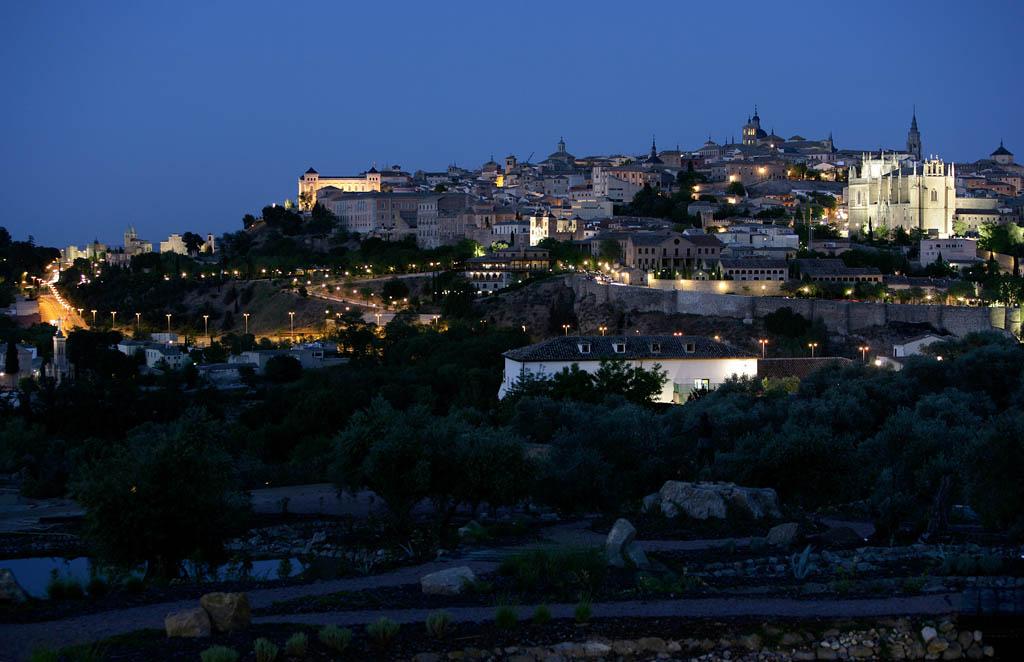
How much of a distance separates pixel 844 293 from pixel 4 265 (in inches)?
Answer: 2663

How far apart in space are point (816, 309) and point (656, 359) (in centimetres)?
1829

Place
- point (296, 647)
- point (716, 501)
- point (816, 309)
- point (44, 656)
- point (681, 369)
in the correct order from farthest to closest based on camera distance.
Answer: point (816, 309), point (681, 369), point (716, 501), point (296, 647), point (44, 656)

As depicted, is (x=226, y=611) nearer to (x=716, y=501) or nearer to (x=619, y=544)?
(x=619, y=544)

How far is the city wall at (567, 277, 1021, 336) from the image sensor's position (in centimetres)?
4488

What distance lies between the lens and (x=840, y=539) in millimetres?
14633

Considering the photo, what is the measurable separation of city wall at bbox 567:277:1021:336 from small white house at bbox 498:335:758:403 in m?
15.1

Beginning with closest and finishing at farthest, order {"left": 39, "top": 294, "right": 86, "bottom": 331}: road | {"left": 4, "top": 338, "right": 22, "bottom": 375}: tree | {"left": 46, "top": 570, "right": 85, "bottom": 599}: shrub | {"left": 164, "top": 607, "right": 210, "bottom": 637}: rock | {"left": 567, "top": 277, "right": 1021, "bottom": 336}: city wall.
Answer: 1. {"left": 164, "top": 607, "right": 210, "bottom": 637}: rock
2. {"left": 46, "top": 570, "right": 85, "bottom": 599}: shrub
3. {"left": 567, "top": 277, "right": 1021, "bottom": 336}: city wall
4. {"left": 4, "top": 338, "right": 22, "bottom": 375}: tree
5. {"left": 39, "top": 294, "right": 86, "bottom": 331}: road

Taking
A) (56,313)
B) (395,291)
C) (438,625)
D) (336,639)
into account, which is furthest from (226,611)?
(56,313)

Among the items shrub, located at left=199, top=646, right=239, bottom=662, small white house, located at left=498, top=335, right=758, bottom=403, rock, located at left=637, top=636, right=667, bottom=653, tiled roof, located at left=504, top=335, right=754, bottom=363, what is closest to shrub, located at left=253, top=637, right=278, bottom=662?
shrub, located at left=199, top=646, right=239, bottom=662

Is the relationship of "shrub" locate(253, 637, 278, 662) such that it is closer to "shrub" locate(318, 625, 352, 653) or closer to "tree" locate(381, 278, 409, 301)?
"shrub" locate(318, 625, 352, 653)

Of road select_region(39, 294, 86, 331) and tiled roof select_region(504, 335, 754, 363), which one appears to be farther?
road select_region(39, 294, 86, 331)

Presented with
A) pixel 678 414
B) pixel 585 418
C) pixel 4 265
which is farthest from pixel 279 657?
pixel 4 265

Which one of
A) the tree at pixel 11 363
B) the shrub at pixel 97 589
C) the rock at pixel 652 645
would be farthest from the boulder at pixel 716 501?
the tree at pixel 11 363

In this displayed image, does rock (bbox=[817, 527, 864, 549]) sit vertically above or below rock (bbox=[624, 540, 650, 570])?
below
